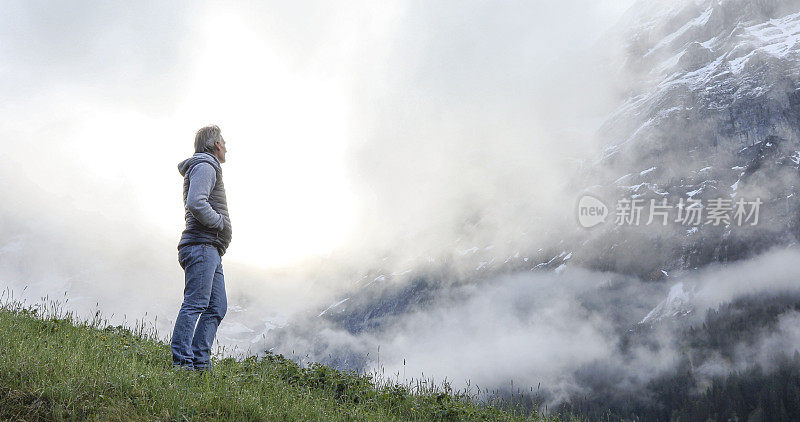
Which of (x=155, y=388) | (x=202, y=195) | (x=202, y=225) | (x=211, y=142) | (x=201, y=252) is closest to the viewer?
(x=155, y=388)

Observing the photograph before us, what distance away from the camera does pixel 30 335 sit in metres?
6.25

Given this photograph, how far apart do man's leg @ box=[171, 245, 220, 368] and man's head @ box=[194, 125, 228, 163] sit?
1.22m

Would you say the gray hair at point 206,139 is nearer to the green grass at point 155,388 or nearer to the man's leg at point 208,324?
the man's leg at point 208,324

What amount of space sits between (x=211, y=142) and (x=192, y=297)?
192 cm

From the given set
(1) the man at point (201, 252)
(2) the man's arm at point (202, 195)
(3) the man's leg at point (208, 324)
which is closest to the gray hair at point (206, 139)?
(1) the man at point (201, 252)

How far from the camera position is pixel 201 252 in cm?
611

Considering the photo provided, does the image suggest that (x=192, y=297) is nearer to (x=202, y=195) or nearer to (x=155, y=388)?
(x=202, y=195)

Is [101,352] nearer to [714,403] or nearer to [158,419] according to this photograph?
[158,419]

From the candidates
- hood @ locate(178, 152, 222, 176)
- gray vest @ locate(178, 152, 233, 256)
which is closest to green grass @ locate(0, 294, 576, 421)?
gray vest @ locate(178, 152, 233, 256)

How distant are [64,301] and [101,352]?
3873 millimetres

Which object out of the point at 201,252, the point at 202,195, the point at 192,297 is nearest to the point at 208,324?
the point at 192,297

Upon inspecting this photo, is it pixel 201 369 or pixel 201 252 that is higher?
pixel 201 252

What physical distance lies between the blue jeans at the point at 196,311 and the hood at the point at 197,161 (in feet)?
3.17

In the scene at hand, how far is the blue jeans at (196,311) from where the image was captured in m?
6.01
